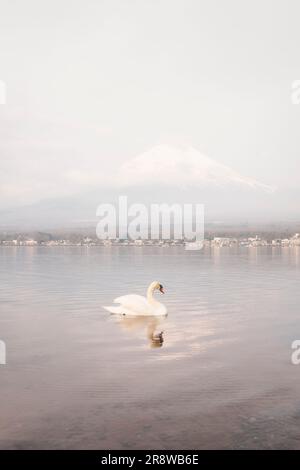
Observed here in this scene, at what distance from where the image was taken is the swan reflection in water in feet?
64.6

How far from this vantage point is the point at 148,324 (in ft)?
76.3

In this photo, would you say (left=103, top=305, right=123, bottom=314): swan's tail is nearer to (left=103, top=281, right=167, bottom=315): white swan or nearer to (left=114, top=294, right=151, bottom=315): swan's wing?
(left=103, top=281, right=167, bottom=315): white swan

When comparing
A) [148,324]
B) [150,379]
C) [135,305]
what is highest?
[135,305]

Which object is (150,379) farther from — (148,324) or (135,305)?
(135,305)

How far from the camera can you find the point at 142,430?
10.7 m

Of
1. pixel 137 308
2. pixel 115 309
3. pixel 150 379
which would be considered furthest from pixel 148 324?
pixel 150 379

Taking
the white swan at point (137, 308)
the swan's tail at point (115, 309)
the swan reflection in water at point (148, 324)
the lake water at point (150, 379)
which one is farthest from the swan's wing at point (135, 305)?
the lake water at point (150, 379)

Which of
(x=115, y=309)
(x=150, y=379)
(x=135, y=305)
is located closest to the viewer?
(x=150, y=379)

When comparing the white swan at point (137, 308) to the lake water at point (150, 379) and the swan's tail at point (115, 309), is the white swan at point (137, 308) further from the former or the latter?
the lake water at point (150, 379)

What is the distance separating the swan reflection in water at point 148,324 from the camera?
19688 millimetres

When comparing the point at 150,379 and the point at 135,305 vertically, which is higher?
the point at 135,305

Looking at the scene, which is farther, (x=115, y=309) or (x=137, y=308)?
(x=115, y=309)

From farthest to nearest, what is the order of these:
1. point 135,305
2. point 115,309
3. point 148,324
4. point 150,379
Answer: point 115,309, point 135,305, point 148,324, point 150,379
